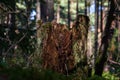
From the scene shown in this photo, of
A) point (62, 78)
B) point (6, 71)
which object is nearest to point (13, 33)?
point (62, 78)

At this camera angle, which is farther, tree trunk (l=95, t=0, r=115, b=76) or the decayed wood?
tree trunk (l=95, t=0, r=115, b=76)

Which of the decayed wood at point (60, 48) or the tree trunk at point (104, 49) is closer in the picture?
the decayed wood at point (60, 48)

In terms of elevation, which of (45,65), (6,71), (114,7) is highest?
(114,7)

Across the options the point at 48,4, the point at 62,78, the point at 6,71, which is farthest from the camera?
the point at 48,4

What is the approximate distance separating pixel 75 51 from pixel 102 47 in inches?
98.0

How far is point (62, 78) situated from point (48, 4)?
10284 millimetres

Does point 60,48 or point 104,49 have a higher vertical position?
point 60,48

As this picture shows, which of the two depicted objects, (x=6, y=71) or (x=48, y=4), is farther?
(x=48, y=4)

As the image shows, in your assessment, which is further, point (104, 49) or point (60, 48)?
point (104, 49)

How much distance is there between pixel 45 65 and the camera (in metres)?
9.26

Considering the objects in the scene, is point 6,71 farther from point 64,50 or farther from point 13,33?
point 13,33

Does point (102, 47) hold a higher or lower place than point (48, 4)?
lower

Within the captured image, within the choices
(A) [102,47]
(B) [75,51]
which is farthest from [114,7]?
(B) [75,51]

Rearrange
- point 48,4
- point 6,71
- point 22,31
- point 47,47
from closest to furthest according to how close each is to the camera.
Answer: point 6,71, point 47,47, point 22,31, point 48,4
